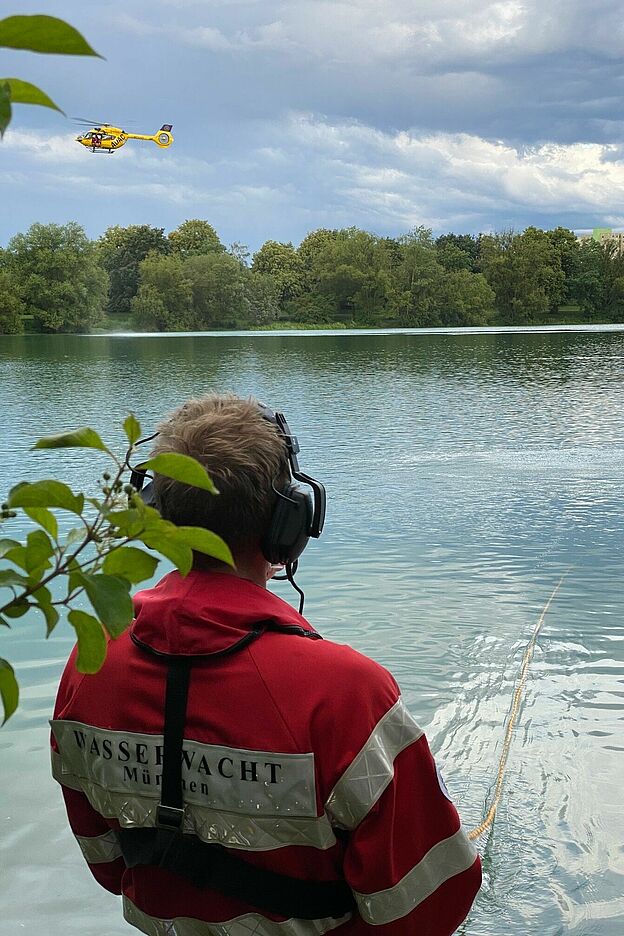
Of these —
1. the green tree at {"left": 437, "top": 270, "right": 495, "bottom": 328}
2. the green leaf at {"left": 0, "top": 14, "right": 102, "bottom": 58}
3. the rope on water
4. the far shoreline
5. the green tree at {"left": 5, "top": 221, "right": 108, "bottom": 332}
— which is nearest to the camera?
the green leaf at {"left": 0, "top": 14, "right": 102, "bottom": 58}

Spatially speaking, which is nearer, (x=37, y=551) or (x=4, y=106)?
(x=4, y=106)

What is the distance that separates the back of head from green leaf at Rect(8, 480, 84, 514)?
716mm

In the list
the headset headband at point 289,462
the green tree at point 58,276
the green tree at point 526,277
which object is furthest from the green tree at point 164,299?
the headset headband at point 289,462

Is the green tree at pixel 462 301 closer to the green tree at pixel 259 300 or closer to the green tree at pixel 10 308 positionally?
the green tree at pixel 259 300

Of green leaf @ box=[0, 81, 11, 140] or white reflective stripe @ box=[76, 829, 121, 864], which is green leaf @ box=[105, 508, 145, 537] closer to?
green leaf @ box=[0, 81, 11, 140]

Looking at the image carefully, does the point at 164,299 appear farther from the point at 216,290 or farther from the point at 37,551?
the point at 37,551

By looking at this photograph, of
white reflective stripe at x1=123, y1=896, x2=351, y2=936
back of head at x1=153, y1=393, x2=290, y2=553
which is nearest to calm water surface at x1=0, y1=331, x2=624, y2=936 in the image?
back of head at x1=153, y1=393, x2=290, y2=553

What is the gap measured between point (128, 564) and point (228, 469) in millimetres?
700

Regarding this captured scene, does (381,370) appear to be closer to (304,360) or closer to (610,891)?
(304,360)

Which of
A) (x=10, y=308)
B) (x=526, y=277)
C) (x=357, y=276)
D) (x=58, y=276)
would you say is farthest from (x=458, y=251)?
(x=10, y=308)

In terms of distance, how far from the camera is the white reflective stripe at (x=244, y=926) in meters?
1.60

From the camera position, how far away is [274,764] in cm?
150

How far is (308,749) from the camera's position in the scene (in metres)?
1.49

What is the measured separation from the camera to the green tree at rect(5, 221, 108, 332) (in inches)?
3526
